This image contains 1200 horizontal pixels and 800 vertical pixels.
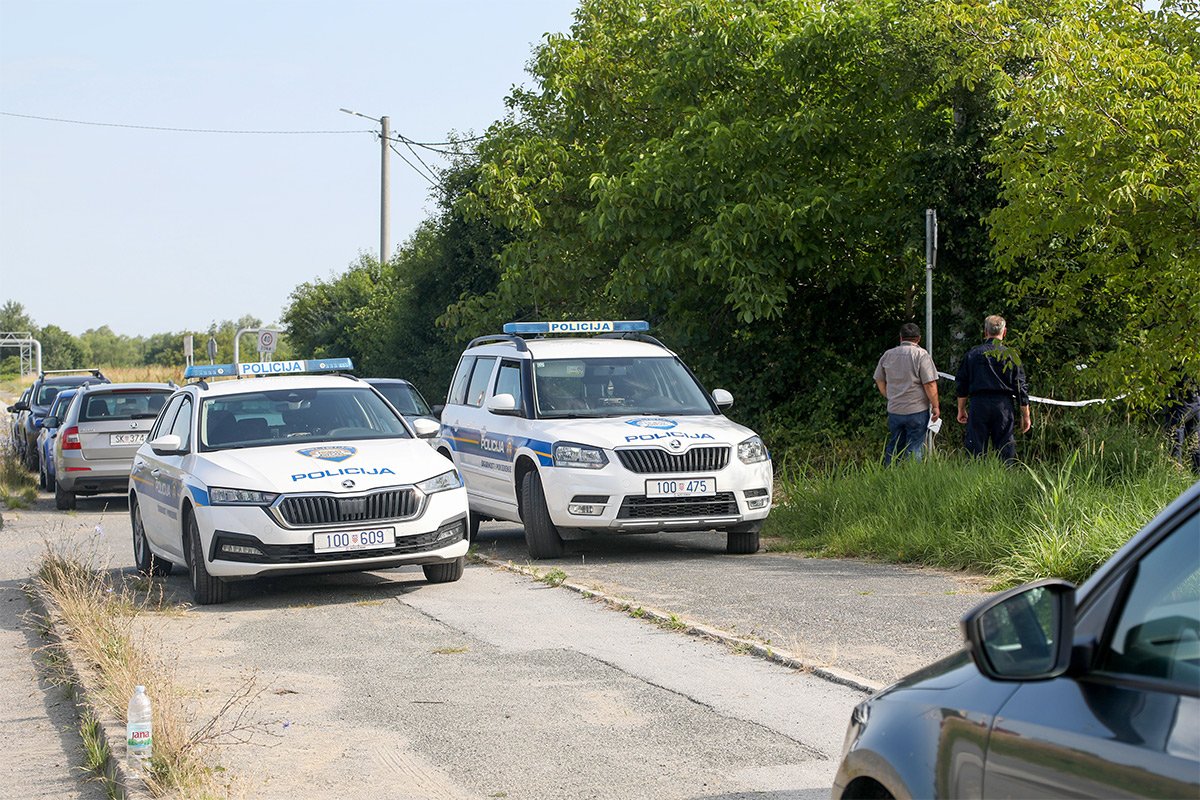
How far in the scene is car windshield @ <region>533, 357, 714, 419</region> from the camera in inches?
533

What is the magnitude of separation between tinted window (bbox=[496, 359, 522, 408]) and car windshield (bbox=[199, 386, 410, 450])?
62.1 inches

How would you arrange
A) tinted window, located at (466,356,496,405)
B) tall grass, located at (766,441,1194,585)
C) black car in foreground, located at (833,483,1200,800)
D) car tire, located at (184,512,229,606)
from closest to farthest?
black car in foreground, located at (833,483,1200,800) → tall grass, located at (766,441,1194,585) → car tire, located at (184,512,229,606) → tinted window, located at (466,356,496,405)

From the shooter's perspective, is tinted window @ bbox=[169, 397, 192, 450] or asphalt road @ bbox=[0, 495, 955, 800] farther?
tinted window @ bbox=[169, 397, 192, 450]

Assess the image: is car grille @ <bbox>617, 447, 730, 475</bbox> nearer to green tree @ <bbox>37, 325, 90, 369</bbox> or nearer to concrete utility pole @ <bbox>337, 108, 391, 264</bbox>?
concrete utility pole @ <bbox>337, 108, 391, 264</bbox>

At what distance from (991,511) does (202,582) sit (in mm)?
5879

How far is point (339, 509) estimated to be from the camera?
35.4ft

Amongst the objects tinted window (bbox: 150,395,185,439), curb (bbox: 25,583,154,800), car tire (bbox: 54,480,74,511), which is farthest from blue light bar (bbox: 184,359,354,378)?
car tire (bbox: 54,480,74,511)

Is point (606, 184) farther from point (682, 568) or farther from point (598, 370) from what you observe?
point (682, 568)

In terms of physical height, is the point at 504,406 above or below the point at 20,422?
Answer: above

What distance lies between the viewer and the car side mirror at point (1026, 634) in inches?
107

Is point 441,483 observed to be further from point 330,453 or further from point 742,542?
point 742,542

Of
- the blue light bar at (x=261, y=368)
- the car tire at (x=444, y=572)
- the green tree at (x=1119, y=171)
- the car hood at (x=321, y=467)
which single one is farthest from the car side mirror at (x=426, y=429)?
the green tree at (x=1119, y=171)

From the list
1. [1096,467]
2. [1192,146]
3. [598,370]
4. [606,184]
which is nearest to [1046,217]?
[1192,146]

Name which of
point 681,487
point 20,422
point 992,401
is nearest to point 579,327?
point 681,487
